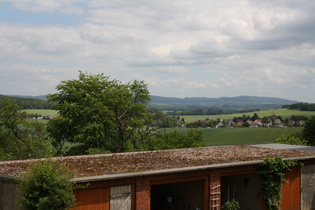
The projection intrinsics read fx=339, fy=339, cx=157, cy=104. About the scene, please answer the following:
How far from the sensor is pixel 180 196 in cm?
1684

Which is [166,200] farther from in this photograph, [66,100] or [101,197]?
[66,100]

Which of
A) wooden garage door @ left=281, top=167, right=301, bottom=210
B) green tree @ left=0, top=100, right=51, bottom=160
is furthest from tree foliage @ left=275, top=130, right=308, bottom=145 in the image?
green tree @ left=0, top=100, right=51, bottom=160

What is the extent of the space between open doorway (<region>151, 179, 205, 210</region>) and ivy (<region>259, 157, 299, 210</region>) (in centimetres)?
295

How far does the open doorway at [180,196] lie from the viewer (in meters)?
15.4

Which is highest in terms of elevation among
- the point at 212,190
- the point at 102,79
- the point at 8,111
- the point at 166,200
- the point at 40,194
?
the point at 102,79

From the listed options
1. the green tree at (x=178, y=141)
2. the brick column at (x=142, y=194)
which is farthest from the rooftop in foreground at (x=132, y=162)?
the green tree at (x=178, y=141)

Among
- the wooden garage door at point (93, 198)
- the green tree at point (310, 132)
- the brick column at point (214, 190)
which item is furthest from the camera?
the green tree at point (310, 132)

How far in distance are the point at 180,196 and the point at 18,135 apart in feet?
70.0

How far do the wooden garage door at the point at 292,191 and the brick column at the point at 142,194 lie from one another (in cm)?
763

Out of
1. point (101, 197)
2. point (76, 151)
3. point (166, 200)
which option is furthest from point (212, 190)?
point (76, 151)

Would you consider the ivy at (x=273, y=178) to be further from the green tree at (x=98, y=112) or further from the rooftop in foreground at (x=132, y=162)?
the green tree at (x=98, y=112)

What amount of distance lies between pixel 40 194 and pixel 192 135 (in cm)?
3002

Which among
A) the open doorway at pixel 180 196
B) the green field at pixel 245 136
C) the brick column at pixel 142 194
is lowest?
the green field at pixel 245 136

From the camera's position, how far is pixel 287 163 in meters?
15.7
